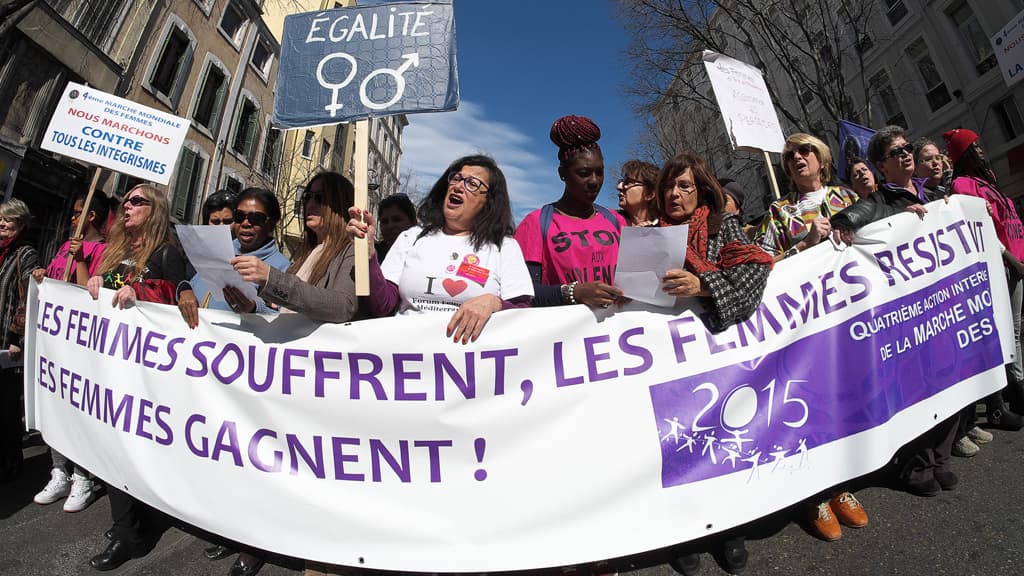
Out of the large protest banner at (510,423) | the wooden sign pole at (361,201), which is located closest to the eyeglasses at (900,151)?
the large protest banner at (510,423)

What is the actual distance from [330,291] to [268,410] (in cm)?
58

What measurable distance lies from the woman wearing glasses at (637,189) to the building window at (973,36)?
17.5m

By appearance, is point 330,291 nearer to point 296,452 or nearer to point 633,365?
point 296,452

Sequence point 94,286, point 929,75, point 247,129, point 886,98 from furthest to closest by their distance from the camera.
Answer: point 247,129, point 886,98, point 929,75, point 94,286

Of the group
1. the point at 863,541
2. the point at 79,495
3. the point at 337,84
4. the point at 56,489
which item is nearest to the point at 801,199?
the point at 863,541

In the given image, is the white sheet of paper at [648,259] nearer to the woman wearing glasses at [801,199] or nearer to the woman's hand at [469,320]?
the woman's hand at [469,320]

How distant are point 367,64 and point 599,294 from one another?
4.95 feet

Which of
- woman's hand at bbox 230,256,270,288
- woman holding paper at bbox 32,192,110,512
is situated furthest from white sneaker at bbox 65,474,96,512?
woman's hand at bbox 230,256,270,288

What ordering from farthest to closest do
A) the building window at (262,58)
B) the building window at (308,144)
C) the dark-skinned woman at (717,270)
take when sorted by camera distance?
the building window at (308,144) → the building window at (262,58) → the dark-skinned woman at (717,270)

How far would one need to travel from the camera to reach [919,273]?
8.06ft

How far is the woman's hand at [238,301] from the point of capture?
201 cm

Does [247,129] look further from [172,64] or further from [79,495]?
[79,495]

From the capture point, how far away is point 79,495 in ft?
10.0

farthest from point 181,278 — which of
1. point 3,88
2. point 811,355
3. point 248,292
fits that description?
point 3,88
